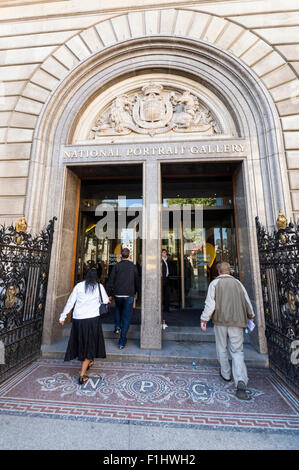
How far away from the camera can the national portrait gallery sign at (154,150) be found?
622 cm

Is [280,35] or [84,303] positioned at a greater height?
[280,35]

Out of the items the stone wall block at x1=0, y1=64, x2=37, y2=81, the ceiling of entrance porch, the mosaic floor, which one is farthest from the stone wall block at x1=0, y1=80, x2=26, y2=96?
the mosaic floor

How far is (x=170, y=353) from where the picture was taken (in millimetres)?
5020

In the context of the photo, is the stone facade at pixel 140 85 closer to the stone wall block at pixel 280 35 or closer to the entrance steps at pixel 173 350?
the stone wall block at pixel 280 35

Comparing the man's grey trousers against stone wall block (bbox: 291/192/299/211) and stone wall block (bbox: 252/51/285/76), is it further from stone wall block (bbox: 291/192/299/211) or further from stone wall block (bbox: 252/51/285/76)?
stone wall block (bbox: 252/51/285/76)

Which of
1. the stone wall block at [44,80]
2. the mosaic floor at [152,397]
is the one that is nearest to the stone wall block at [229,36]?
the stone wall block at [44,80]

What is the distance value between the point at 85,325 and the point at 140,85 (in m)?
7.45

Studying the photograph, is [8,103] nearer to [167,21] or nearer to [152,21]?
[152,21]

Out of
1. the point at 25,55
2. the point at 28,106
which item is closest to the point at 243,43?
the point at 28,106

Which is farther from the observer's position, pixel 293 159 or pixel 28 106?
pixel 28 106

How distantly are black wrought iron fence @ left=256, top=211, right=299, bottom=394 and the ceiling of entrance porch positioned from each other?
3688 mm

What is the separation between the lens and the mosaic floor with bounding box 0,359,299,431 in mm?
3074

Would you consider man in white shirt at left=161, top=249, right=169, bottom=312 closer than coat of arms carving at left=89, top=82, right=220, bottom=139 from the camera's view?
No
